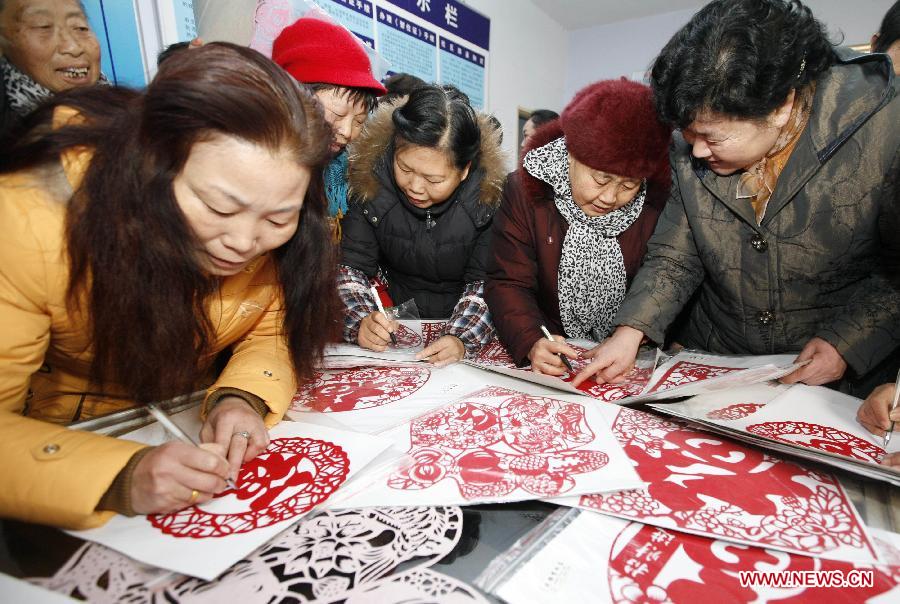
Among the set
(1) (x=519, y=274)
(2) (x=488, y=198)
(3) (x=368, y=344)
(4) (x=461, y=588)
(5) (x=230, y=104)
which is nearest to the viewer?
(4) (x=461, y=588)

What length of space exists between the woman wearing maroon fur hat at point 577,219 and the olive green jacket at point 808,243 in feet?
0.37

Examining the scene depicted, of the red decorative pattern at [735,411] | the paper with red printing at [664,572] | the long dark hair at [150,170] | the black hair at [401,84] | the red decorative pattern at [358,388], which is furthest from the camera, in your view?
the black hair at [401,84]

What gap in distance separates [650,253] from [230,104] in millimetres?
1058

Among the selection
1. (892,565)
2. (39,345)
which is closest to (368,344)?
(39,345)

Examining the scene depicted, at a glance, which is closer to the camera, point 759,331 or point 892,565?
point 892,565

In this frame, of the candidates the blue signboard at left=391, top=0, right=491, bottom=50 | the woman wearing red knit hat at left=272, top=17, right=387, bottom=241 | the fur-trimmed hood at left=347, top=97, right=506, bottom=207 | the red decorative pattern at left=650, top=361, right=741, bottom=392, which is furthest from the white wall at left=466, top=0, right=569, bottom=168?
the red decorative pattern at left=650, top=361, right=741, bottom=392

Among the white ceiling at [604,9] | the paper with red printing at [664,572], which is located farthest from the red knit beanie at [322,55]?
the white ceiling at [604,9]

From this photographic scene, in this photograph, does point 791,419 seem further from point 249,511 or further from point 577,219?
point 249,511

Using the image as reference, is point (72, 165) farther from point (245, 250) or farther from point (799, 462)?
point (799, 462)

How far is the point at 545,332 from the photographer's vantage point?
1287 millimetres

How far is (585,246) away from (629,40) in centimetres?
508

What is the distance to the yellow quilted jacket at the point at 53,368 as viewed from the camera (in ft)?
1.96

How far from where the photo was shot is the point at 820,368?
1.05m

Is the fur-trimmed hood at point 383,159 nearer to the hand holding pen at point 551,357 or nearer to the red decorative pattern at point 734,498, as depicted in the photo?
the hand holding pen at point 551,357
